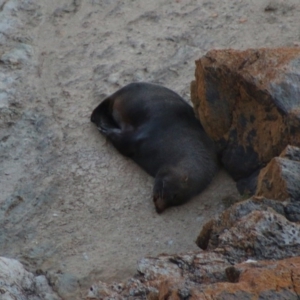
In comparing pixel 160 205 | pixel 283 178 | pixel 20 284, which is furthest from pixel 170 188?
pixel 283 178

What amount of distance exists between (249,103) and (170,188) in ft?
2.94

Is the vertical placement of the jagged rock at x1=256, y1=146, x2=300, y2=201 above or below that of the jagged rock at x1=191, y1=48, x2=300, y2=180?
above

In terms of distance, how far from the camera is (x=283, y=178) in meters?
4.72

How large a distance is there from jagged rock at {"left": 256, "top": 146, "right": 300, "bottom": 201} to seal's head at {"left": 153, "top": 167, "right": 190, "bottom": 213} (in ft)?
4.33

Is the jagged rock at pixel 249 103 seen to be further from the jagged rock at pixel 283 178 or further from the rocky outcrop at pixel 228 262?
the rocky outcrop at pixel 228 262

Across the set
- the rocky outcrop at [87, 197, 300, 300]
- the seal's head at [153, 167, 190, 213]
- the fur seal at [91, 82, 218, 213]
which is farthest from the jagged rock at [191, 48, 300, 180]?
the rocky outcrop at [87, 197, 300, 300]

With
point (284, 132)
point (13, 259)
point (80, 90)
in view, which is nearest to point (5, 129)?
point (80, 90)

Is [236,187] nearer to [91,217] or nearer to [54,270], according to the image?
[91,217]

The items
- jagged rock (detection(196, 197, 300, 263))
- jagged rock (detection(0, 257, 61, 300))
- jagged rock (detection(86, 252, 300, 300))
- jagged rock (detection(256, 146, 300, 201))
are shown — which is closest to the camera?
jagged rock (detection(86, 252, 300, 300))

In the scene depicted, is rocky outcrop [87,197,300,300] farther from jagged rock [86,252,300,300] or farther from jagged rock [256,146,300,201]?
jagged rock [256,146,300,201]

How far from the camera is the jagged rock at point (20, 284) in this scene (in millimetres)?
4938

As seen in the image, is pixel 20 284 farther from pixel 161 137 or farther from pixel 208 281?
pixel 161 137

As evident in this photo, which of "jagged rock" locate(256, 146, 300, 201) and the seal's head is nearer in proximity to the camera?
"jagged rock" locate(256, 146, 300, 201)

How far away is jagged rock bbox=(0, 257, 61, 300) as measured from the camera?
4938 millimetres
